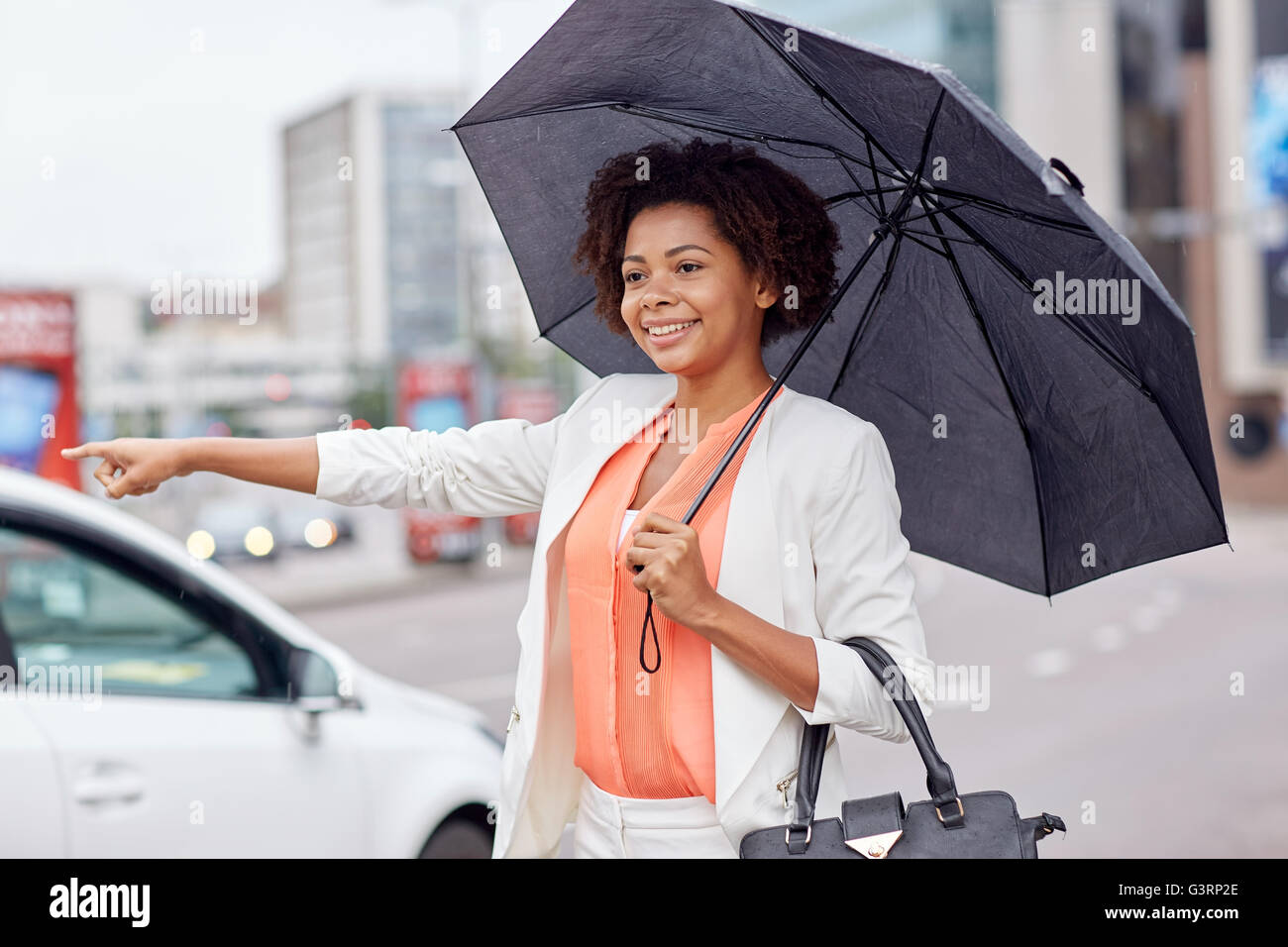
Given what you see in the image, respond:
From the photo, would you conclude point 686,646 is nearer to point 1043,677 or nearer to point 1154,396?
point 1154,396

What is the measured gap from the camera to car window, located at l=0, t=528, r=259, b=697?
10.1ft

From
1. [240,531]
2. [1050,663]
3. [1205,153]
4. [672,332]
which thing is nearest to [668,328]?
[672,332]

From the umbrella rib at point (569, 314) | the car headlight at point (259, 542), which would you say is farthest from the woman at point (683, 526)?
the car headlight at point (259, 542)

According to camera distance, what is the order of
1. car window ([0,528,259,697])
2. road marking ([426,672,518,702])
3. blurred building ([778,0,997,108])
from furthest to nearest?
1. blurred building ([778,0,997,108])
2. road marking ([426,672,518,702])
3. car window ([0,528,259,697])

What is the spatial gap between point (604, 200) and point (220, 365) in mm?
36738

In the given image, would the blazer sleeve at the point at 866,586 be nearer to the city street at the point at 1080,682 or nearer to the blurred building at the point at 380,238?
the city street at the point at 1080,682

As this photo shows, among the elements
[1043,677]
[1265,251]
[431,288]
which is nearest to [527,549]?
[1043,677]

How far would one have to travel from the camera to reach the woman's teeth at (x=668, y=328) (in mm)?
2049

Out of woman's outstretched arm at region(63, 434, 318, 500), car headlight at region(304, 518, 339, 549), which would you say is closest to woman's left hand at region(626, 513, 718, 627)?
woman's outstretched arm at region(63, 434, 318, 500)

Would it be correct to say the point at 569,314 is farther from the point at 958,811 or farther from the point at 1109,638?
the point at 1109,638

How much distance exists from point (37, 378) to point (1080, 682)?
9.37m

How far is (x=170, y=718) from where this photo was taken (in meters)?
3.01

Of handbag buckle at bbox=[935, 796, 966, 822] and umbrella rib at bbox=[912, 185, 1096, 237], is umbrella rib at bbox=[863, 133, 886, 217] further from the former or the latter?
handbag buckle at bbox=[935, 796, 966, 822]

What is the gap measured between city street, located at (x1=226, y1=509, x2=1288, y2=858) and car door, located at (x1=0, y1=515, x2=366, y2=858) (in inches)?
63.7
